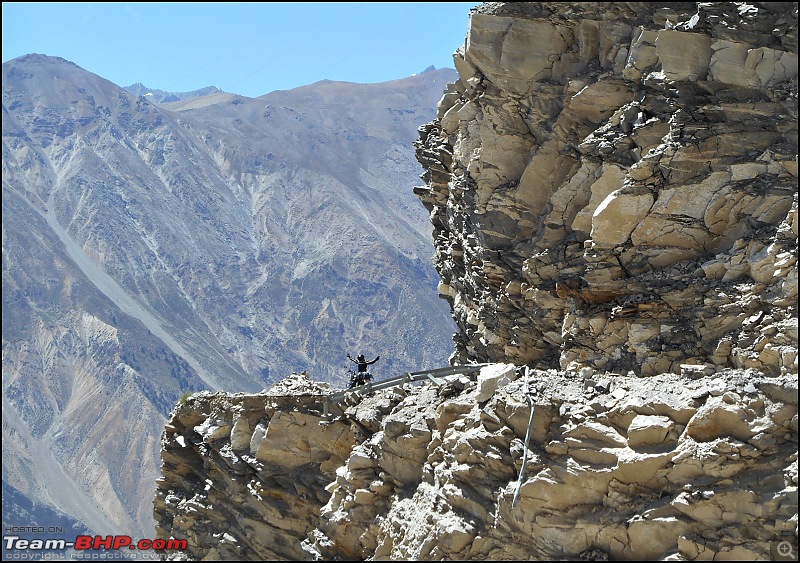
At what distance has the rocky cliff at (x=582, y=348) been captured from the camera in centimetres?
1847

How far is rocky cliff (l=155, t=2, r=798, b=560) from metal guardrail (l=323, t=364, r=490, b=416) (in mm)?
286

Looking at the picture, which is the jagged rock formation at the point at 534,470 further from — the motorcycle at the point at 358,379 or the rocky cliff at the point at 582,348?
the motorcycle at the point at 358,379

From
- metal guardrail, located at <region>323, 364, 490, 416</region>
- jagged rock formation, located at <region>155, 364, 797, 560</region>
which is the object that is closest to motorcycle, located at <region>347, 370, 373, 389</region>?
metal guardrail, located at <region>323, 364, 490, 416</region>

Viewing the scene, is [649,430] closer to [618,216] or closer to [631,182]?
[618,216]

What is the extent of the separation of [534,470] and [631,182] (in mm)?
9735

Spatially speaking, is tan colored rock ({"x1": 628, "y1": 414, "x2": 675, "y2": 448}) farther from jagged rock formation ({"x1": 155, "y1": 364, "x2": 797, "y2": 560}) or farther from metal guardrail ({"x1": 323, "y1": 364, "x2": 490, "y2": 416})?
metal guardrail ({"x1": 323, "y1": 364, "x2": 490, "y2": 416})

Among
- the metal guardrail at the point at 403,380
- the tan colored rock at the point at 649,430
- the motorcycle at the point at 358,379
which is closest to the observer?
the tan colored rock at the point at 649,430

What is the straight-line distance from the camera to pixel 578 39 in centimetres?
2967

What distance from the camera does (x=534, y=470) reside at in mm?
19734

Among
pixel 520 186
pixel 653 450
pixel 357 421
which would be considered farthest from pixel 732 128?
pixel 357 421

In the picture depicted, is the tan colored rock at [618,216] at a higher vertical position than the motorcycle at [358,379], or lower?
higher

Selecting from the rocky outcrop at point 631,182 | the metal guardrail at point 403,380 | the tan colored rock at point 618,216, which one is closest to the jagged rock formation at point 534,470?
the metal guardrail at point 403,380

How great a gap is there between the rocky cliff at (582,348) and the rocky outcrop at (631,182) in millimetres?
61

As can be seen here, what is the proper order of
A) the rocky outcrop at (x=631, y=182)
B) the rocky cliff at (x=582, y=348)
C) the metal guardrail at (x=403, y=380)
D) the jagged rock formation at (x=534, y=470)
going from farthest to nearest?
the metal guardrail at (x=403, y=380) → the rocky outcrop at (x=631, y=182) → the rocky cliff at (x=582, y=348) → the jagged rock formation at (x=534, y=470)
